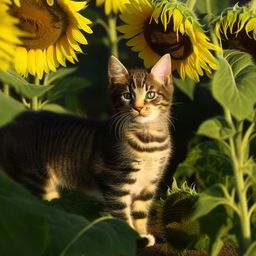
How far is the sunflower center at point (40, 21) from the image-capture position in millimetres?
1955

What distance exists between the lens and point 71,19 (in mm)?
1947

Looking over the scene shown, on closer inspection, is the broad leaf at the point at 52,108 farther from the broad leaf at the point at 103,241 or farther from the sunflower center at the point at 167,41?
the broad leaf at the point at 103,241

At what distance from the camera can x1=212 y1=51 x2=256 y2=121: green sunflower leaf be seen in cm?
148

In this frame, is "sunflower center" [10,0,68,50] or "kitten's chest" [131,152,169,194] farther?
"kitten's chest" [131,152,169,194]

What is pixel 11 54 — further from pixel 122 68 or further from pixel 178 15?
pixel 122 68

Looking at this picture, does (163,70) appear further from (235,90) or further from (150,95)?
(235,90)

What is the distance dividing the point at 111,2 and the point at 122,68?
0.32 meters

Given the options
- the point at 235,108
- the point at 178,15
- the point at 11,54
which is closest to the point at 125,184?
the point at 178,15

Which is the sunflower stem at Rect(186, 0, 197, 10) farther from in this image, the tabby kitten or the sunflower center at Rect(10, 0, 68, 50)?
the sunflower center at Rect(10, 0, 68, 50)

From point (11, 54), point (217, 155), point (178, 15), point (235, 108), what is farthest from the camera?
point (178, 15)

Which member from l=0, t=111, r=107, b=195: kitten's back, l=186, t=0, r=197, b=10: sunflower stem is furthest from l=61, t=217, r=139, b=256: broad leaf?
l=0, t=111, r=107, b=195: kitten's back

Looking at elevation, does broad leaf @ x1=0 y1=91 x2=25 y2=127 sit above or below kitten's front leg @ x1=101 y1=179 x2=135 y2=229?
above

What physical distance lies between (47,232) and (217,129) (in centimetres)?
44

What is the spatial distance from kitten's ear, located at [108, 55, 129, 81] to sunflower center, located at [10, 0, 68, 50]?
0.93ft
